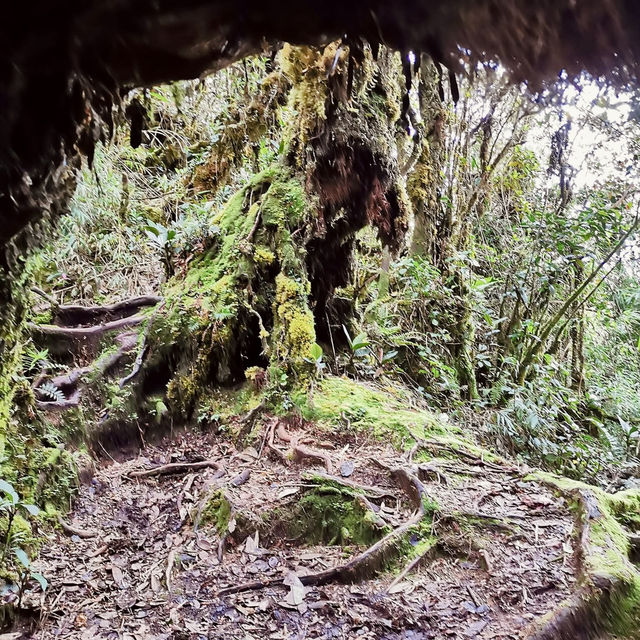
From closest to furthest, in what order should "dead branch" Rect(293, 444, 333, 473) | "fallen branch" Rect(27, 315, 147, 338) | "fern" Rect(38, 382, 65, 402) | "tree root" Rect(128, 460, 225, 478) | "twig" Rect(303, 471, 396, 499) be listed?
"twig" Rect(303, 471, 396, 499)
"dead branch" Rect(293, 444, 333, 473)
"fern" Rect(38, 382, 65, 402)
"tree root" Rect(128, 460, 225, 478)
"fallen branch" Rect(27, 315, 147, 338)

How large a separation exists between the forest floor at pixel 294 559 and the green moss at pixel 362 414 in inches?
10.4

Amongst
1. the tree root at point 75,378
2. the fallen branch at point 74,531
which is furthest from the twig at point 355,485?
the tree root at point 75,378

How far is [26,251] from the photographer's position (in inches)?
101

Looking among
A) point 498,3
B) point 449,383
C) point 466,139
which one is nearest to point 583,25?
point 498,3

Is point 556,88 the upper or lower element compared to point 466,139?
lower

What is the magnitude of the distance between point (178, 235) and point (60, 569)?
4556 millimetres

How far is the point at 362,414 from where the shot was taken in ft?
18.3

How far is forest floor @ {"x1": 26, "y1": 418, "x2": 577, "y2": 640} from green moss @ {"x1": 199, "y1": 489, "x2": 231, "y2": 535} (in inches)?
1.7

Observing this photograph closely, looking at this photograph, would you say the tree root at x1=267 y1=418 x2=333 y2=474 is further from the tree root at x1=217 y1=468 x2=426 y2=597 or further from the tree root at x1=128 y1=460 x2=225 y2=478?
the tree root at x1=217 y1=468 x2=426 y2=597

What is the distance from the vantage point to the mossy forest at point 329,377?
3.30 metres

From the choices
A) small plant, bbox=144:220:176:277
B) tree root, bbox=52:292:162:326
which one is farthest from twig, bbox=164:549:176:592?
small plant, bbox=144:220:176:277

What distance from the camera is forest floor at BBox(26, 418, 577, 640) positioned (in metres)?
3.23

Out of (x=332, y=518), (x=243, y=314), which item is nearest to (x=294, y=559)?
(x=332, y=518)

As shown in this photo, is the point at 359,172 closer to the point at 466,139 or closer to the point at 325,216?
the point at 325,216
